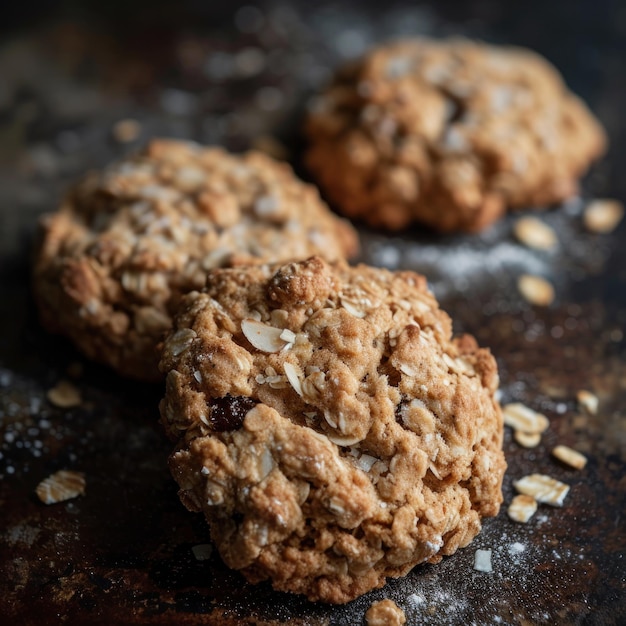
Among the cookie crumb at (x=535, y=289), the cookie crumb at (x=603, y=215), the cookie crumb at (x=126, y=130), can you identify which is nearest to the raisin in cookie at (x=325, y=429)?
the cookie crumb at (x=535, y=289)

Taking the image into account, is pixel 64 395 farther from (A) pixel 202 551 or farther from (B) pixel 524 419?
(B) pixel 524 419

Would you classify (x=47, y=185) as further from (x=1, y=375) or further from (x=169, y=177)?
(x=1, y=375)

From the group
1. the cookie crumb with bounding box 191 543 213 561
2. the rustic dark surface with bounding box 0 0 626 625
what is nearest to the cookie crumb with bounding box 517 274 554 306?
the rustic dark surface with bounding box 0 0 626 625

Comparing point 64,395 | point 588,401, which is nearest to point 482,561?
point 588,401

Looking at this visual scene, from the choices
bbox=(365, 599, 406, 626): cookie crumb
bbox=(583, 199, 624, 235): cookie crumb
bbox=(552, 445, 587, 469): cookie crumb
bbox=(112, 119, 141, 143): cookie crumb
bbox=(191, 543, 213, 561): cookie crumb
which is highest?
bbox=(583, 199, 624, 235): cookie crumb

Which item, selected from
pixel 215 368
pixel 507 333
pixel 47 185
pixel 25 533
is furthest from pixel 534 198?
pixel 25 533

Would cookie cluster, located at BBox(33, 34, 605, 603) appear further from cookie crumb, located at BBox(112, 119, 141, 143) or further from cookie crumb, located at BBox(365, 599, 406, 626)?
cookie crumb, located at BBox(112, 119, 141, 143)

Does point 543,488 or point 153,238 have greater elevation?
point 153,238
